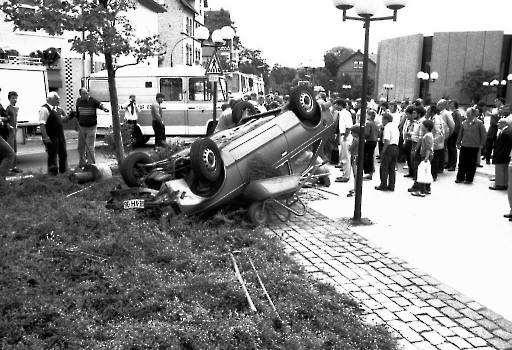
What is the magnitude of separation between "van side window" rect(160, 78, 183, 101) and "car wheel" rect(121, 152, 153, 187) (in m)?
9.58

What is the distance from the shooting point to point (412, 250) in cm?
632

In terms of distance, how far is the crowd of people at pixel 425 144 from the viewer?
9.73 m

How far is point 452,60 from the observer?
55.3 m

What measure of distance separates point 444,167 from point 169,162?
27.6ft

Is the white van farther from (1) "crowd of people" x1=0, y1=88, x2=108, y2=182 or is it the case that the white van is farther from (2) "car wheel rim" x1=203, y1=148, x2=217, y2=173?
(2) "car wheel rim" x1=203, y1=148, x2=217, y2=173

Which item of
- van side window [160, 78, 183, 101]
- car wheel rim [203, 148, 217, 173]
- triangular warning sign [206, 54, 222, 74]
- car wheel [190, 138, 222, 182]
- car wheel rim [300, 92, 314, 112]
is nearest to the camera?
car wheel [190, 138, 222, 182]

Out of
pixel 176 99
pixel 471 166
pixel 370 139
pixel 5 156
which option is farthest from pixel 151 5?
pixel 471 166

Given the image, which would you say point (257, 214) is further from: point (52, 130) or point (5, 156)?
point (52, 130)

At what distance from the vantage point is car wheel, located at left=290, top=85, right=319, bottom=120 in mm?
8344

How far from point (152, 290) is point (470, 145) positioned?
8.89 m

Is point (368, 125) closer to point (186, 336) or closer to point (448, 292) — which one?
point (448, 292)

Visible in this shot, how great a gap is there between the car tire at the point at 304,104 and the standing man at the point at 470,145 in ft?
14.5

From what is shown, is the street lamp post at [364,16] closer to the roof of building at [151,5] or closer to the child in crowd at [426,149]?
the child in crowd at [426,149]

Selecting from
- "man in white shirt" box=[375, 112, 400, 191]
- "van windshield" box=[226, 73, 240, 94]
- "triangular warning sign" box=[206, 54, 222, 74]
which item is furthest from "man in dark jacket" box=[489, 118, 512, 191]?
"van windshield" box=[226, 73, 240, 94]
